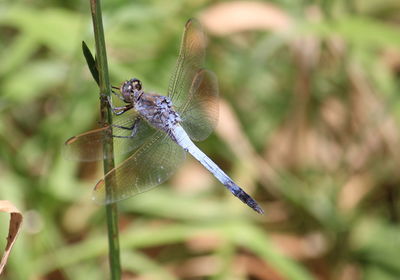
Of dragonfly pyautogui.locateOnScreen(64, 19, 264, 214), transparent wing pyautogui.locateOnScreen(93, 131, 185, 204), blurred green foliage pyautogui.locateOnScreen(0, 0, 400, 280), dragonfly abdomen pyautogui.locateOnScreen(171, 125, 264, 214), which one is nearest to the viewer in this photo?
transparent wing pyautogui.locateOnScreen(93, 131, 185, 204)

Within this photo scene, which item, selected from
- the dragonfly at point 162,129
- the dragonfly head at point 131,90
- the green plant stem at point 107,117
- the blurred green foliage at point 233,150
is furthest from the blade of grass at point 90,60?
the blurred green foliage at point 233,150

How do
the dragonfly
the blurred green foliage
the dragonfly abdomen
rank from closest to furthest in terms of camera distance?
the dragonfly → the dragonfly abdomen → the blurred green foliage

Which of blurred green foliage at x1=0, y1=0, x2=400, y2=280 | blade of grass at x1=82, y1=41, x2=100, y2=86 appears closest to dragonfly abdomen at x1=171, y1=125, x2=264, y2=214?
blurred green foliage at x1=0, y1=0, x2=400, y2=280

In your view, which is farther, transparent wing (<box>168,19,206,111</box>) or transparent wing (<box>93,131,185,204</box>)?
transparent wing (<box>168,19,206,111</box>)

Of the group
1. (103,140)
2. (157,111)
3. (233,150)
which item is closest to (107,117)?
(103,140)

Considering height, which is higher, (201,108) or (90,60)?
(201,108)

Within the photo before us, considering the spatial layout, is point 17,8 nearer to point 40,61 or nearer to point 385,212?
point 40,61

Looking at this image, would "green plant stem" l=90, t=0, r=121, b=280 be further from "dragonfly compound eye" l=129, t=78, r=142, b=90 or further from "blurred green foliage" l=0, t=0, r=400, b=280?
"blurred green foliage" l=0, t=0, r=400, b=280

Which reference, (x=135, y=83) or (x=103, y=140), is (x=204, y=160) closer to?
(x=135, y=83)
